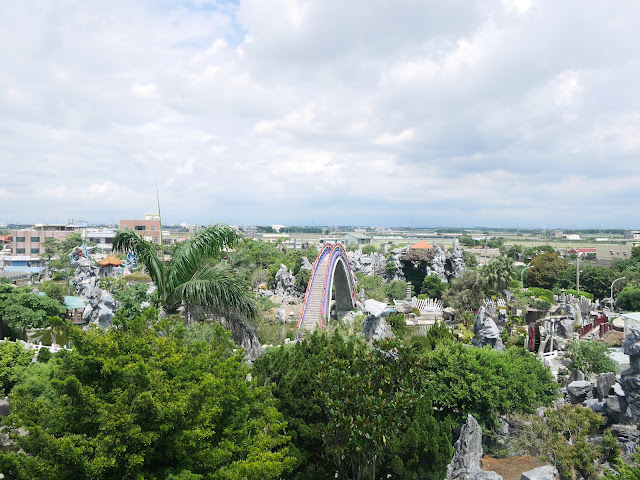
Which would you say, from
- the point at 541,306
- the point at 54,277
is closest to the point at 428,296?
the point at 541,306

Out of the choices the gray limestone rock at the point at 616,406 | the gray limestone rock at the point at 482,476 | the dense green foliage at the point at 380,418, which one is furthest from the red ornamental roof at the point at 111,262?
the gray limestone rock at the point at 616,406

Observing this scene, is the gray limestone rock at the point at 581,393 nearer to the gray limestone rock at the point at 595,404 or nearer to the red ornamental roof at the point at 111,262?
the gray limestone rock at the point at 595,404

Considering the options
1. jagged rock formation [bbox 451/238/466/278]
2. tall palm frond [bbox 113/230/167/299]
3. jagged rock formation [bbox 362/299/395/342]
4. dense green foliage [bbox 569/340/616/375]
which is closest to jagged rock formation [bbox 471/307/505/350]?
jagged rock formation [bbox 362/299/395/342]

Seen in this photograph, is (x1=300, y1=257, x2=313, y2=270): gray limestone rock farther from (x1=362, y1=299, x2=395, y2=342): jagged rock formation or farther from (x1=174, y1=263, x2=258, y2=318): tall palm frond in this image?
(x1=174, y1=263, x2=258, y2=318): tall palm frond

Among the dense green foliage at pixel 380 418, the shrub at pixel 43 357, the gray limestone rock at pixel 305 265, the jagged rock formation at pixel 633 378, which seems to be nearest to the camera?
the dense green foliage at pixel 380 418

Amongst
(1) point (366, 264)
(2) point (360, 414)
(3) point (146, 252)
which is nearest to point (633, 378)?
(2) point (360, 414)

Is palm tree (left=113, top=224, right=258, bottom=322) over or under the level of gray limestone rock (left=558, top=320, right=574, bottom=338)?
over
